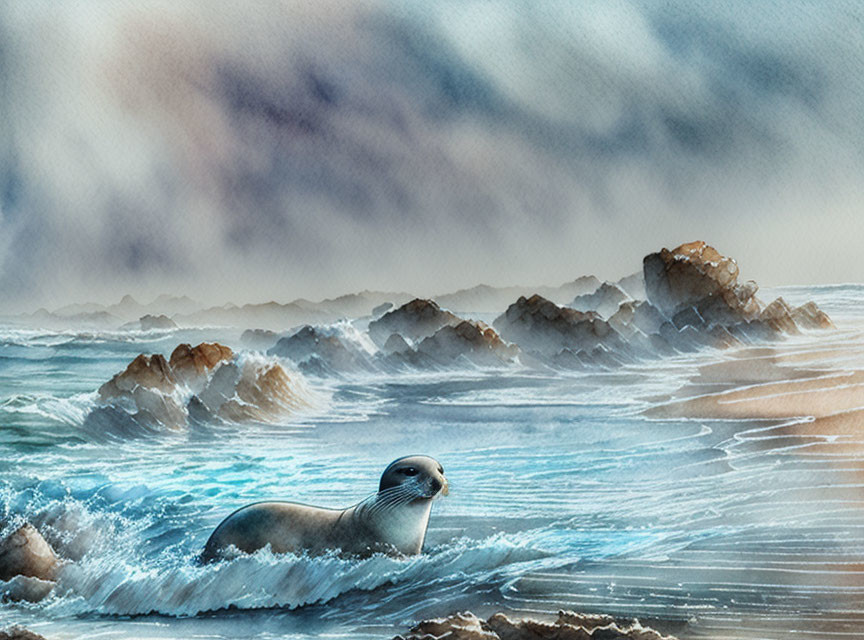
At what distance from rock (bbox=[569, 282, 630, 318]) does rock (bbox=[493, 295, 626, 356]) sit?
19mm

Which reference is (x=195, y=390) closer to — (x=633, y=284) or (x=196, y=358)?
(x=196, y=358)

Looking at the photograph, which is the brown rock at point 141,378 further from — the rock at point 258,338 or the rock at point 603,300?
the rock at point 603,300

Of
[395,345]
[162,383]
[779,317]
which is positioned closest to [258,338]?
[162,383]

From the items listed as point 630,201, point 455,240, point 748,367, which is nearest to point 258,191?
point 455,240

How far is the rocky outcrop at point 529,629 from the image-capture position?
267 cm

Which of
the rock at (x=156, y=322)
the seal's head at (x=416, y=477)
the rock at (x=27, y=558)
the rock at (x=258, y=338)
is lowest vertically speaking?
the rock at (x=27, y=558)

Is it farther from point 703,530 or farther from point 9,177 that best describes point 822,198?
point 9,177

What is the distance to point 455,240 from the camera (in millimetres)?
3150

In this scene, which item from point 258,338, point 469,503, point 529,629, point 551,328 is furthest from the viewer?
point 258,338

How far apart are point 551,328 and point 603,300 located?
0.57 ft

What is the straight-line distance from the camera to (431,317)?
10.3 feet

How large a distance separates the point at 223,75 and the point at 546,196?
3.51 feet

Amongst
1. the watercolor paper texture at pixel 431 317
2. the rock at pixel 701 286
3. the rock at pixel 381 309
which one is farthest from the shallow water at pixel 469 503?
the rock at pixel 381 309

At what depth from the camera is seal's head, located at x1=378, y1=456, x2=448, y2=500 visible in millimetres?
2922
